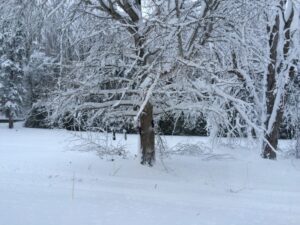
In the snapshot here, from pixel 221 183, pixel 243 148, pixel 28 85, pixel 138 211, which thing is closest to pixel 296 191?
pixel 221 183

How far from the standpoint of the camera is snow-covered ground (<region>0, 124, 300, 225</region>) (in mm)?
5785

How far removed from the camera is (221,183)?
823 centimetres

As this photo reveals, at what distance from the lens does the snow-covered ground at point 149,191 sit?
19.0 ft

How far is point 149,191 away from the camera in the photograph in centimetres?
730

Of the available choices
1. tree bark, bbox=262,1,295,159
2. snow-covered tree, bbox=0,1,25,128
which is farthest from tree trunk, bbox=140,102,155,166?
snow-covered tree, bbox=0,1,25,128

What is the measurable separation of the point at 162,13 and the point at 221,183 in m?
3.47

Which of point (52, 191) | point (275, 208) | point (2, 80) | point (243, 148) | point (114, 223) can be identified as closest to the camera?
point (114, 223)

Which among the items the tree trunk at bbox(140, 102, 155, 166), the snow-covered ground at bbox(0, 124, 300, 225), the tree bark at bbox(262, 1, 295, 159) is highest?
the tree bark at bbox(262, 1, 295, 159)

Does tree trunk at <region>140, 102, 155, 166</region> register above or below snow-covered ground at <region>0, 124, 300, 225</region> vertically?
above

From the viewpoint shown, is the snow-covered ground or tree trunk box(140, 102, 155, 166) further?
tree trunk box(140, 102, 155, 166)

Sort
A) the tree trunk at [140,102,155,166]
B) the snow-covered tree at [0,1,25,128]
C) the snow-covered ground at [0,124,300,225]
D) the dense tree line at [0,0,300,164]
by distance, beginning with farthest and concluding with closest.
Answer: the snow-covered tree at [0,1,25,128] → the tree trunk at [140,102,155,166] → the dense tree line at [0,0,300,164] → the snow-covered ground at [0,124,300,225]

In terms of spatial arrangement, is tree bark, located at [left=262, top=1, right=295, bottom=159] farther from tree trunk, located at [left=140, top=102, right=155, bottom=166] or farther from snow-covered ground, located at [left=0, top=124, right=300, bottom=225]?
tree trunk, located at [left=140, top=102, right=155, bottom=166]

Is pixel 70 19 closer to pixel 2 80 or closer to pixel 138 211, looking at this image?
pixel 138 211

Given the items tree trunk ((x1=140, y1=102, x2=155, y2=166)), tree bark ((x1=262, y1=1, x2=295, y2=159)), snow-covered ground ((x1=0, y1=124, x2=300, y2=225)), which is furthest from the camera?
tree bark ((x1=262, y1=1, x2=295, y2=159))
